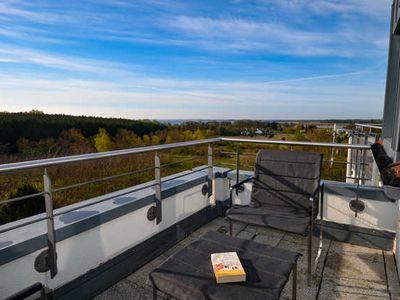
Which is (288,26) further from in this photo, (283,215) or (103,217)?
(103,217)

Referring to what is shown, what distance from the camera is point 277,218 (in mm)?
2330

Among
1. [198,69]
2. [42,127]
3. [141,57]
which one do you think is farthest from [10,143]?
[198,69]

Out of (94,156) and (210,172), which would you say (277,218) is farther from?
(94,156)

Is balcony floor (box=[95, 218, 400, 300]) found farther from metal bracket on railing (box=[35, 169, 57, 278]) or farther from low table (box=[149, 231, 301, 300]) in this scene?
low table (box=[149, 231, 301, 300])

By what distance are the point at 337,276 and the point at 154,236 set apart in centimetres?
161

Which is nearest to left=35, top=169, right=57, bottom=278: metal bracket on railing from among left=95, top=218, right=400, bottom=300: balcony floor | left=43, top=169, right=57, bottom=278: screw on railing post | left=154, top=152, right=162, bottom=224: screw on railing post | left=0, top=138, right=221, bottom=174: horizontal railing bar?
left=43, top=169, right=57, bottom=278: screw on railing post

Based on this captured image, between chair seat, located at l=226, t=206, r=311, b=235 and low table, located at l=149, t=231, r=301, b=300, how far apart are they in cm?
53

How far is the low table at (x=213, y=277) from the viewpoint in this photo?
1.24 m

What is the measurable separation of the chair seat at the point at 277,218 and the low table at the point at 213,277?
533mm

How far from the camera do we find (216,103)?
1590 cm

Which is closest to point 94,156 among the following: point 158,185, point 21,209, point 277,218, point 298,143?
point 158,185

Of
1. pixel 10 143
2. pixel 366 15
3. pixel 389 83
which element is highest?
pixel 366 15

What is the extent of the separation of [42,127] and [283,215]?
28.2 metres

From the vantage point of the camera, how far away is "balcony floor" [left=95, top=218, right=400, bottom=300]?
208 centimetres
